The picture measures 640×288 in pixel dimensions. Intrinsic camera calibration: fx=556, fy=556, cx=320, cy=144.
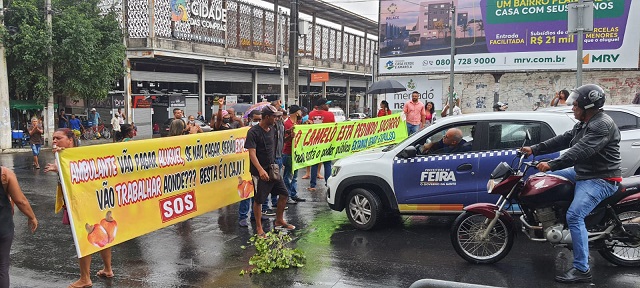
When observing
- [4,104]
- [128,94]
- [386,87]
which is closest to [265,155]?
[386,87]

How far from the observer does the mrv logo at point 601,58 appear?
1003 inches

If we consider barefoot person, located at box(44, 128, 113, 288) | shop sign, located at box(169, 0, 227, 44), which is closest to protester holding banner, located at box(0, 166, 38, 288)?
barefoot person, located at box(44, 128, 113, 288)

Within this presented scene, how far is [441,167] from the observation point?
702cm

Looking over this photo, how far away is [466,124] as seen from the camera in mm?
7059

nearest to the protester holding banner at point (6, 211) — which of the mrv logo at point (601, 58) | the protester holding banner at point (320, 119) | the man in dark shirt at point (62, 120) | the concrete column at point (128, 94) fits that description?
the protester holding banner at point (320, 119)

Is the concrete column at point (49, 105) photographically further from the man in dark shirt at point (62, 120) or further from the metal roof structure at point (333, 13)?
the metal roof structure at point (333, 13)

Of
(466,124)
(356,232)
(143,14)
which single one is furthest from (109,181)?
(143,14)

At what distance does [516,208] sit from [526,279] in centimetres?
98

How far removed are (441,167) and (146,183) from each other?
360 centimetres

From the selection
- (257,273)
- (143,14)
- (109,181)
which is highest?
(143,14)

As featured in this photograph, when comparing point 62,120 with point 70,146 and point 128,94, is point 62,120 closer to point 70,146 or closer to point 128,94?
point 128,94

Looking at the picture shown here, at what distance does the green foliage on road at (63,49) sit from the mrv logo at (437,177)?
19335 mm

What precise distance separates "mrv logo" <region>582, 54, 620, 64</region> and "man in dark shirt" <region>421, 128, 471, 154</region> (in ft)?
70.0

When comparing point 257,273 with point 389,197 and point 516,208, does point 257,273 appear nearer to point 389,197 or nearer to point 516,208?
point 389,197
